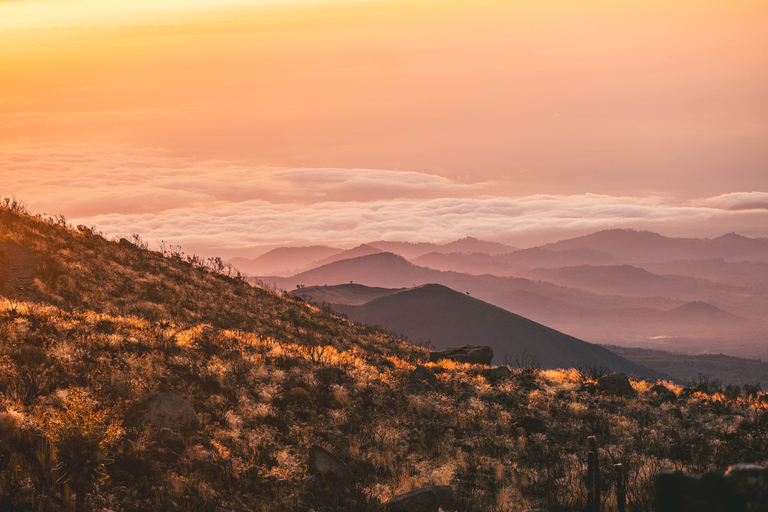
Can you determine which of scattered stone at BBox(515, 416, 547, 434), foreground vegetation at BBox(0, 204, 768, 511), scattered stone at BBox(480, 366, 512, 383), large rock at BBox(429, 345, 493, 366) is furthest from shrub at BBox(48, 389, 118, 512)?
large rock at BBox(429, 345, 493, 366)

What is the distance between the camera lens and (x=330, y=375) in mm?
17672

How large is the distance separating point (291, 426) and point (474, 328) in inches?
5838

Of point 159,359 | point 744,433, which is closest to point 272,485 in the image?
point 159,359

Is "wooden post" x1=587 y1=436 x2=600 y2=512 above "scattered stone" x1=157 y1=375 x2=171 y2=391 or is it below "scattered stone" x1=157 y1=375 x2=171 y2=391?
below

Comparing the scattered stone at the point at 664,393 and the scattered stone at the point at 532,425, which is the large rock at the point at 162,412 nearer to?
the scattered stone at the point at 532,425

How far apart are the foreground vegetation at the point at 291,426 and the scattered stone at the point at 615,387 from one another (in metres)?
0.42

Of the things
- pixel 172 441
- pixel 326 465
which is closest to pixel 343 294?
pixel 326 465

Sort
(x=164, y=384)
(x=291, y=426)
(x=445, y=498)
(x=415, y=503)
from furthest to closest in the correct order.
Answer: (x=164, y=384), (x=291, y=426), (x=445, y=498), (x=415, y=503)

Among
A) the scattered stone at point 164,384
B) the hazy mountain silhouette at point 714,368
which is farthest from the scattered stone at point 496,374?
the hazy mountain silhouette at point 714,368

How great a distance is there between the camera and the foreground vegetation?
8758mm

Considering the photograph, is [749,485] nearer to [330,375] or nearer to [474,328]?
[330,375]

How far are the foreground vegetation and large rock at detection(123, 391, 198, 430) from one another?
256 millimetres

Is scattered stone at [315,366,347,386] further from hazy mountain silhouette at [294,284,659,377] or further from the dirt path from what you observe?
hazy mountain silhouette at [294,284,659,377]

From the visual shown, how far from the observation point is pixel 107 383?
12.3 meters
